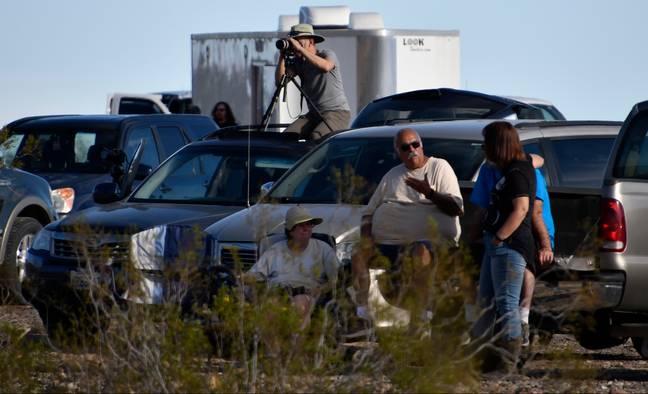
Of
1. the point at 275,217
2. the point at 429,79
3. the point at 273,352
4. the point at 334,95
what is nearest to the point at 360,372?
the point at 273,352

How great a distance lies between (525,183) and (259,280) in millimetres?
1553

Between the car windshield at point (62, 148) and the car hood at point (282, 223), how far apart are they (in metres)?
5.22

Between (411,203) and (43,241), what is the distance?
296cm

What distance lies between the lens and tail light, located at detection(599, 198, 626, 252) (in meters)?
8.93

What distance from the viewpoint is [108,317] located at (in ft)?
23.5

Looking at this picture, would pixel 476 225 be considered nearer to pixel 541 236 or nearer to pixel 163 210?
pixel 541 236

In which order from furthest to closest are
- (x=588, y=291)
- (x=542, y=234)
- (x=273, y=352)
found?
(x=542, y=234), (x=588, y=291), (x=273, y=352)

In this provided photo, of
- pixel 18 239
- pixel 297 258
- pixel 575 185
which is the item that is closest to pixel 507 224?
pixel 297 258

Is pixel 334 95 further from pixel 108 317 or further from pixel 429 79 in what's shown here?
pixel 429 79

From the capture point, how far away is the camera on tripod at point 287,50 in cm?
1353

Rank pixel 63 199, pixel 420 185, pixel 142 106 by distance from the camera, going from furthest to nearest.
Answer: pixel 142 106 < pixel 63 199 < pixel 420 185

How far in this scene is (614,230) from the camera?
893 centimetres

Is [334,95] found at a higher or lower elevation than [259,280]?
higher

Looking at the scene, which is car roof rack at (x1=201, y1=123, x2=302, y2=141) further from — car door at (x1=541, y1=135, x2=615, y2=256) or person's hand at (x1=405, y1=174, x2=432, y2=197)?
person's hand at (x1=405, y1=174, x2=432, y2=197)
